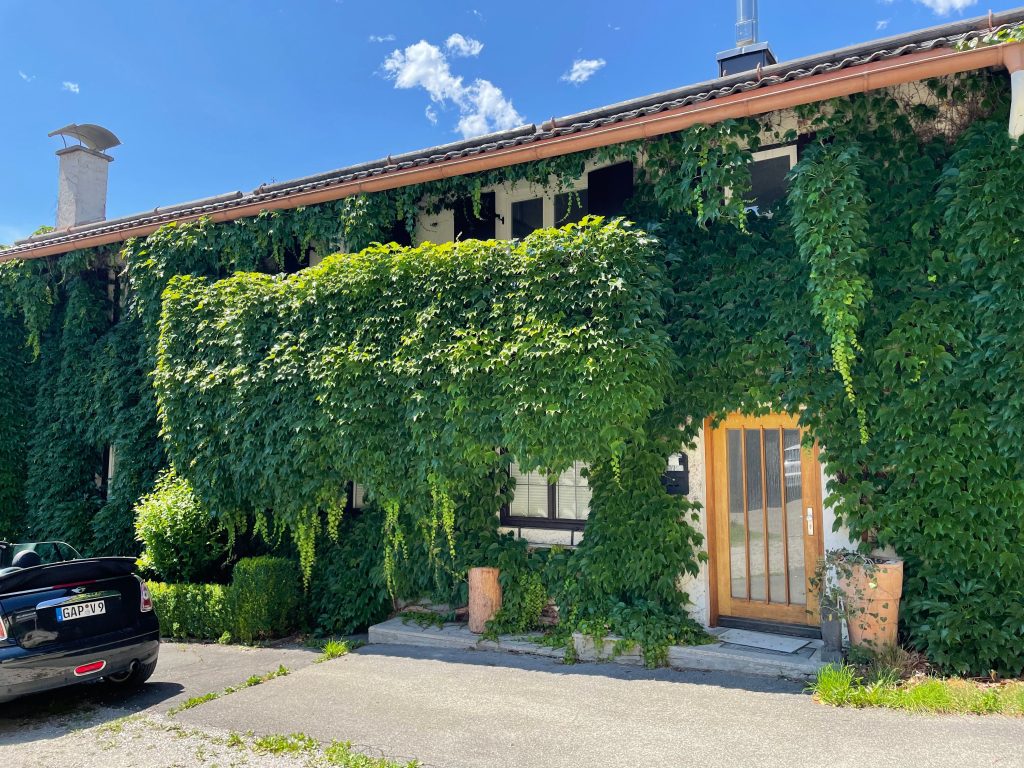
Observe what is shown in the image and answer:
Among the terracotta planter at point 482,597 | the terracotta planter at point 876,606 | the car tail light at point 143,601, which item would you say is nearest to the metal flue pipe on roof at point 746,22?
the terracotta planter at point 876,606

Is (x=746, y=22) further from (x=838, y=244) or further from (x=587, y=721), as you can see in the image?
(x=587, y=721)

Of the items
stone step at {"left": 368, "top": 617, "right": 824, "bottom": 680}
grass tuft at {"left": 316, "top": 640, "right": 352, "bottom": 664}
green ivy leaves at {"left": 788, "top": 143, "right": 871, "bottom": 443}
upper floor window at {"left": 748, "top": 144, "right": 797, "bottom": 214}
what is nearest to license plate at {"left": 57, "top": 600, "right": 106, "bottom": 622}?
grass tuft at {"left": 316, "top": 640, "right": 352, "bottom": 664}

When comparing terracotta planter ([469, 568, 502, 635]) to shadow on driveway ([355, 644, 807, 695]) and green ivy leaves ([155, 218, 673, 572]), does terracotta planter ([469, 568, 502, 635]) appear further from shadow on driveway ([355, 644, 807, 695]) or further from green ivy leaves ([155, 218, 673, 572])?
green ivy leaves ([155, 218, 673, 572])

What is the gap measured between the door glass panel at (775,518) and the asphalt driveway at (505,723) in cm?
127

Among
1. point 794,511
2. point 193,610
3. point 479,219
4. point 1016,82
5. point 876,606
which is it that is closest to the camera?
point 1016,82

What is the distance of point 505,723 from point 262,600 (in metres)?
3.96

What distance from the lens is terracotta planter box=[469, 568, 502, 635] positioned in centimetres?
702

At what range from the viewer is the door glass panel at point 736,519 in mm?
6703

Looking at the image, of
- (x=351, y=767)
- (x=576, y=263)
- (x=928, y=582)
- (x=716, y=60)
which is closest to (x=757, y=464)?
(x=928, y=582)

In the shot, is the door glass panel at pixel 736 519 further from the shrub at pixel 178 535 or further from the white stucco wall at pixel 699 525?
the shrub at pixel 178 535

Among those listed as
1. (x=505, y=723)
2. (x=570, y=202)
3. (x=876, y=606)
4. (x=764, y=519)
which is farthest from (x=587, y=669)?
(x=570, y=202)

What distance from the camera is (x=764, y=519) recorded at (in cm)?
661

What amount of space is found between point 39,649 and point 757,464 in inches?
244

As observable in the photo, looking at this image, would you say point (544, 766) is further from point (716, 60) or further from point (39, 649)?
point (716, 60)
